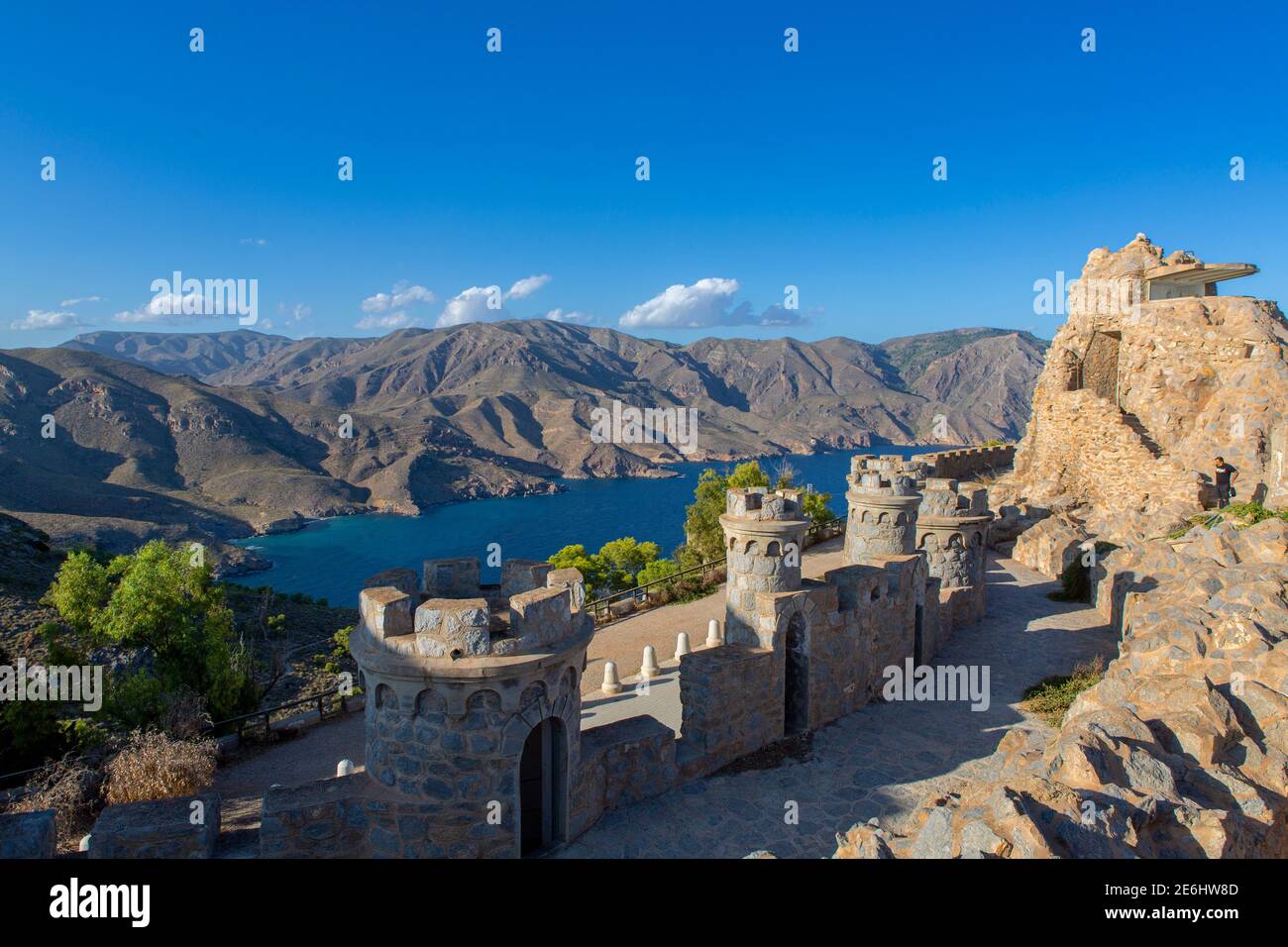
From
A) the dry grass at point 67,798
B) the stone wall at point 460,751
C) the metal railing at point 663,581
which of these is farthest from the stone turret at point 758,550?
the dry grass at point 67,798

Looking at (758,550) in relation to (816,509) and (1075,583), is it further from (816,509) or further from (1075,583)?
(816,509)

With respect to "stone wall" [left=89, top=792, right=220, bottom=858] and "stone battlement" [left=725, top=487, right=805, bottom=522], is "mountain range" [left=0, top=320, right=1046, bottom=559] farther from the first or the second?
"stone wall" [left=89, top=792, right=220, bottom=858]

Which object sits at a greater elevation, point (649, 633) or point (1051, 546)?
point (1051, 546)

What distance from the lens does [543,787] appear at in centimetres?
833

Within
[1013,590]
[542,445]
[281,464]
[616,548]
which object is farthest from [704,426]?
[1013,590]

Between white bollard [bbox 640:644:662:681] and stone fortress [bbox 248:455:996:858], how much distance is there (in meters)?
4.70

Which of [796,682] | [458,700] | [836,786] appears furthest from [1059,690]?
[458,700]

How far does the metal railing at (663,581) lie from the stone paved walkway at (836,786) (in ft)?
19.8

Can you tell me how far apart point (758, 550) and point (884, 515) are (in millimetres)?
5323

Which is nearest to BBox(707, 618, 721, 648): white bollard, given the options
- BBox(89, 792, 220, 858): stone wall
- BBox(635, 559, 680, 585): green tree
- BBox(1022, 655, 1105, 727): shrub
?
BBox(1022, 655, 1105, 727): shrub

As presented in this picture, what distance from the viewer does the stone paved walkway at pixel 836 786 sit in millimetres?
8805

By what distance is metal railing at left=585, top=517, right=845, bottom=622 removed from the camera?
21359 millimetres

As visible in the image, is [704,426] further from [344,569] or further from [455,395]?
[344,569]

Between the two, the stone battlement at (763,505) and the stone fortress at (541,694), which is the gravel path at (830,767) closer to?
the stone fortress at (541,694)
